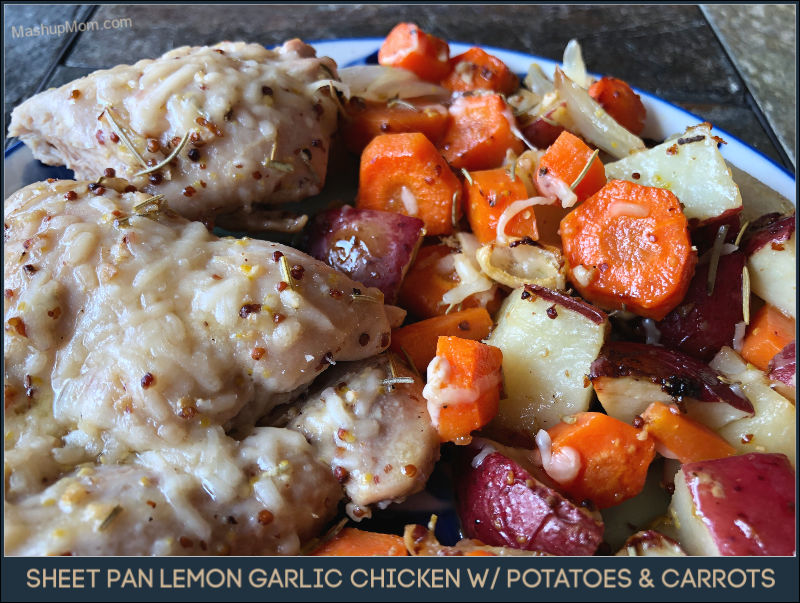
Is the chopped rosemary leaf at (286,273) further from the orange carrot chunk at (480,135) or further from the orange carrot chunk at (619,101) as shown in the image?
the orange carrot chunk at (619,101)

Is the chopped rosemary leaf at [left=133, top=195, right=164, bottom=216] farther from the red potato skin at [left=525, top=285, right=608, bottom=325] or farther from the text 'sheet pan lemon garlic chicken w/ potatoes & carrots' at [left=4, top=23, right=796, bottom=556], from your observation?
the red potato skin at [left=525, top=285, right=608, bottom=325]

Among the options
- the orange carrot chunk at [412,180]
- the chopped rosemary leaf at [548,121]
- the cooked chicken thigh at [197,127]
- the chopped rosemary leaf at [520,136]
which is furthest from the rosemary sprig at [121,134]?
the chopped rosemary leaf at [548,121]

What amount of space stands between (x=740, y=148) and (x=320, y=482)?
7.43 feet

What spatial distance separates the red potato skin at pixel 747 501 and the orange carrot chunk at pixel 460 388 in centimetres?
58

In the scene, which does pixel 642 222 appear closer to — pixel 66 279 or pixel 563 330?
pixel 563 330

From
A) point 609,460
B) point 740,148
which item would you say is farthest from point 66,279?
point 740,148

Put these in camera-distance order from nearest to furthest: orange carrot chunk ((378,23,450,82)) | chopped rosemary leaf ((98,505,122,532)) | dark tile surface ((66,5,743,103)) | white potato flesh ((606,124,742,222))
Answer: chopped rosemary leaf ((98,505,122,532))
white potato flesh ((606,124,742,222))
orange carrot chunk ((378,23,450,82))
dark tile surface ((66,5,743,103))

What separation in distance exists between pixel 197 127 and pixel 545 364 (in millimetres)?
1358

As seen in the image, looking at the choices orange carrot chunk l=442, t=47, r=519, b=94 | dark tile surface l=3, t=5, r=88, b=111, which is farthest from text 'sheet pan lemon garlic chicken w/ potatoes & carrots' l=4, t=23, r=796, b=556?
dark tile surface l=3, t=5, r=88, b=111

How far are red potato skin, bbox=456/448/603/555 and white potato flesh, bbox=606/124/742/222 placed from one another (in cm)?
111

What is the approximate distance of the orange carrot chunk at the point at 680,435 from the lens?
1864 mm

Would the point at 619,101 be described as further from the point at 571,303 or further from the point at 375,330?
the point at 375,330

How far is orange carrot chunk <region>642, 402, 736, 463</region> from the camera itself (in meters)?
1.86

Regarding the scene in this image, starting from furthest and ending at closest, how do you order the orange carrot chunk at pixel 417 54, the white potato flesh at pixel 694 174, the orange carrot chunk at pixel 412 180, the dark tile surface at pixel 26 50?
1. the dark tile surface at pixel 26 50
2. the orange carrot chunk at pixel 417 54
3. the orange carrot chunk at pixel 412 180
4. the white potato flesh at pixel 694 174
